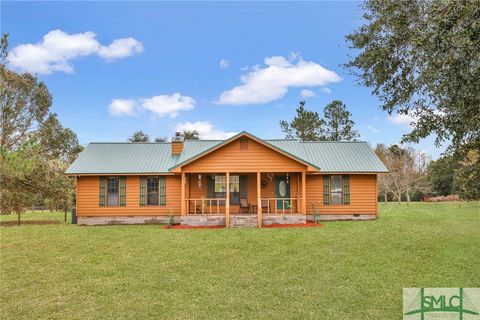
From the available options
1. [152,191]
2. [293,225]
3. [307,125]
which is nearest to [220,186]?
[152,191]

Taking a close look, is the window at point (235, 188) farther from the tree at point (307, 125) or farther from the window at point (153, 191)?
the tree at point (307, 125)

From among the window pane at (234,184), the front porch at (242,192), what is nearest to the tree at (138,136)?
the front porch at (242,192)

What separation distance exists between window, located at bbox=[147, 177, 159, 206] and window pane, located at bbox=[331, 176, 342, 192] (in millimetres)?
9683

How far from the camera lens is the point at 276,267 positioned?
9.40m

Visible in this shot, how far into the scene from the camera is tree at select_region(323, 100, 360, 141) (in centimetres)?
3941

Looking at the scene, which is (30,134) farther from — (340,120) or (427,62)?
(340,120)

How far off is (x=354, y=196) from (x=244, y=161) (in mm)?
6581

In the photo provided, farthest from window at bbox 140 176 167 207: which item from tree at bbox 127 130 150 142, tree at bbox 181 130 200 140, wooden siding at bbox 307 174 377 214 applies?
tree at bbox 127 130 150 142

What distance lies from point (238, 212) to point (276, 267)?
1009 centimetres

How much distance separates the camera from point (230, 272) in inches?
354

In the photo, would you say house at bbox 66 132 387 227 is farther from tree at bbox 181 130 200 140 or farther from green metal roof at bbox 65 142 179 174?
tree at bbox 181 130 200 140

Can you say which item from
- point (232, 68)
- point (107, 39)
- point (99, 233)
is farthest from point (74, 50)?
point (99, 233)

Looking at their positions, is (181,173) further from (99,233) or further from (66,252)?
(66,252)

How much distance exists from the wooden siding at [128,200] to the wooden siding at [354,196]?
7373 millimetres
